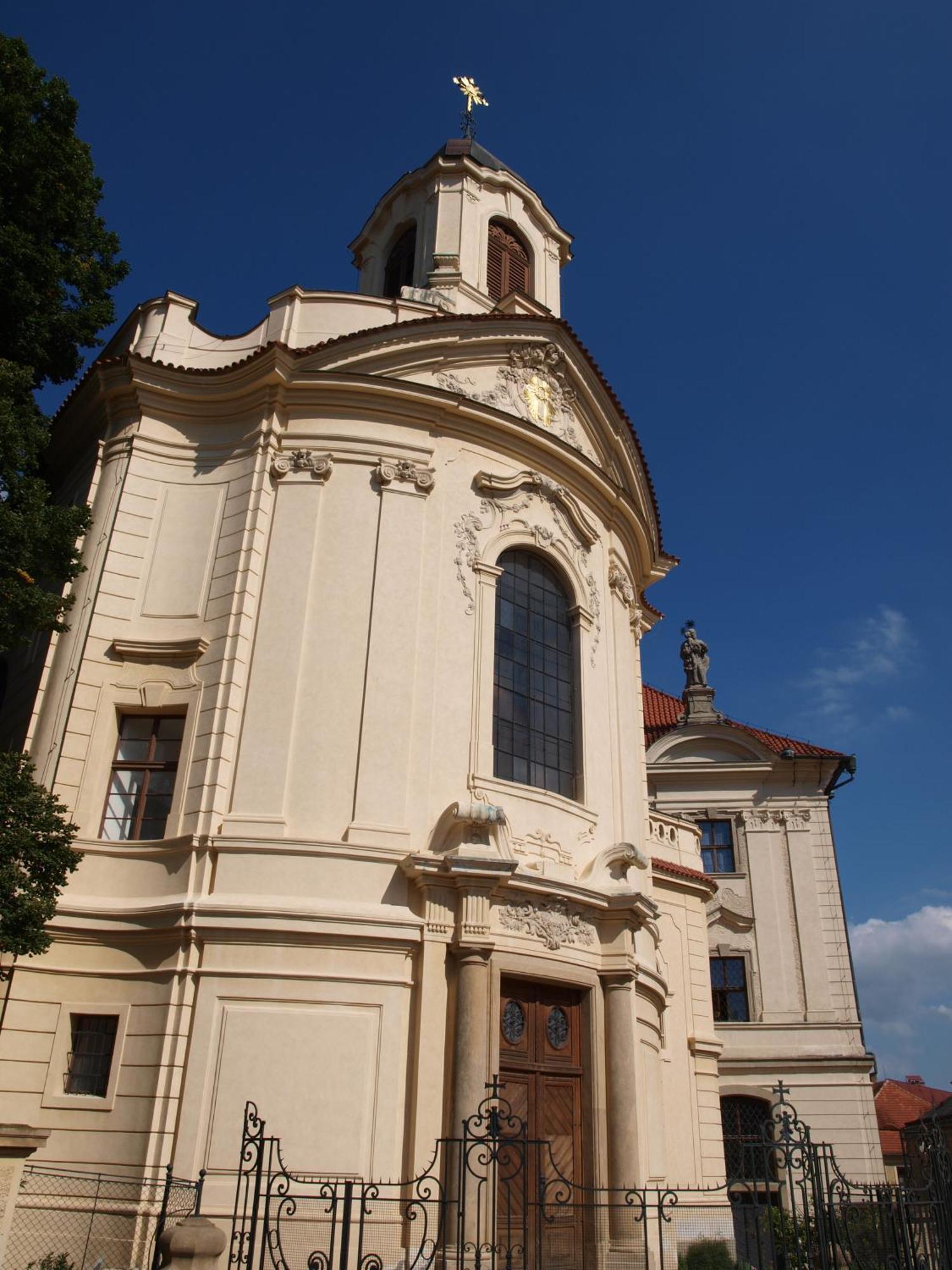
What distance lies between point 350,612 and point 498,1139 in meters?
8.70

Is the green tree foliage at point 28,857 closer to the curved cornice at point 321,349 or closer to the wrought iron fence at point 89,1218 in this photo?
the wrought iron fence at point 89,1218

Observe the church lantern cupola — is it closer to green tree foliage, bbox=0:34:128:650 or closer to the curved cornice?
the curved cornice

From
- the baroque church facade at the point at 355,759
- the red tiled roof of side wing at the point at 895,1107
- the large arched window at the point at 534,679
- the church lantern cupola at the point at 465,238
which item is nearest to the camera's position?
the baroque church facade at the point at 355,759

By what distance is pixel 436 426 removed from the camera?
57.9 ft

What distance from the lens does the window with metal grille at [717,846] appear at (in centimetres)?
3108

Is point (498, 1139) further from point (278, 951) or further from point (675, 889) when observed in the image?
point (675, 889)

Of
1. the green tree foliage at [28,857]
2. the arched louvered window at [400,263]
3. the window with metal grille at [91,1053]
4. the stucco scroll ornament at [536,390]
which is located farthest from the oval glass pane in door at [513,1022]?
the arched louvered window at [400,263]

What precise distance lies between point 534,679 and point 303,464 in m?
5.02

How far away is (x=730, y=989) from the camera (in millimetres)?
29453

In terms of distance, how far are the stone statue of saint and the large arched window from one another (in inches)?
674

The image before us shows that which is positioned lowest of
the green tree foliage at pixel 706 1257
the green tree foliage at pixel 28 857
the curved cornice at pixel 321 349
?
the green tree foliage at pixel 706 1257

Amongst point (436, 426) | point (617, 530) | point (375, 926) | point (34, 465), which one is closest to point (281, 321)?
point (436, 426)

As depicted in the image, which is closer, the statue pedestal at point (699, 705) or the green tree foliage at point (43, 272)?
the green tree foliage at point (43, 272)

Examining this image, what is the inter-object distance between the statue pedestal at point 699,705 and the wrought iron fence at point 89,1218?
23.7 meters
